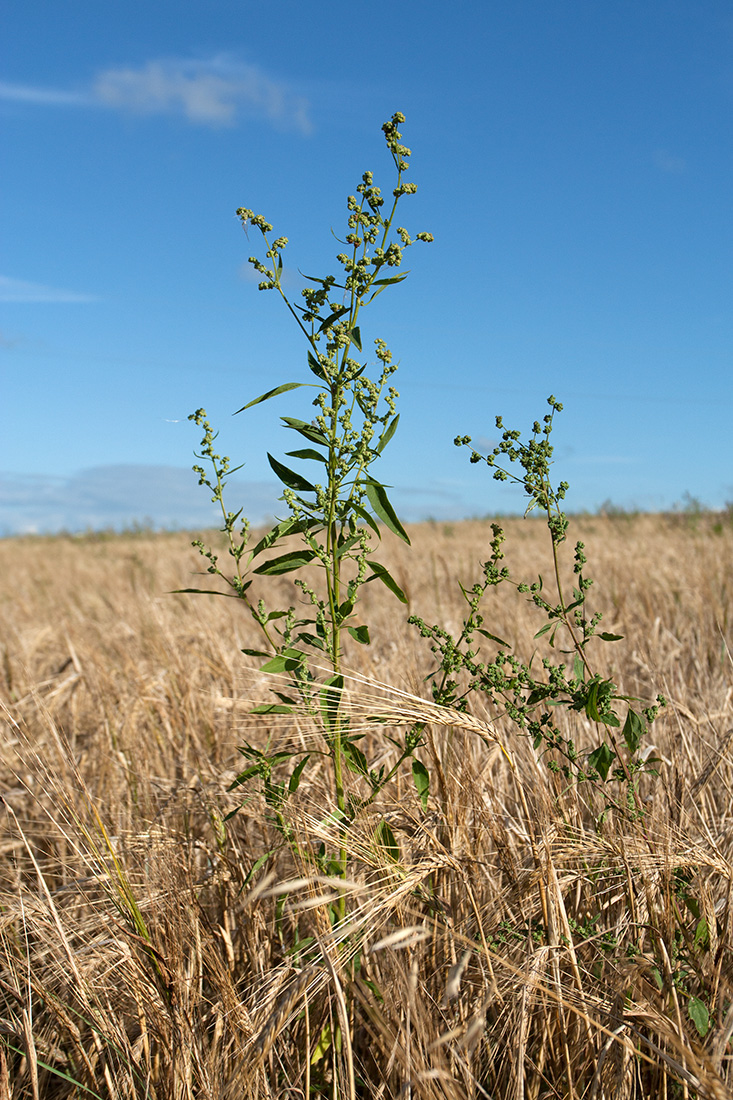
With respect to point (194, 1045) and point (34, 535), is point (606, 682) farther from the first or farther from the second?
point (34, 535)

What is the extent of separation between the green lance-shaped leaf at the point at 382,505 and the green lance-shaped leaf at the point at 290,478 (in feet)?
0.41

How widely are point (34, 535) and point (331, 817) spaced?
2375cm

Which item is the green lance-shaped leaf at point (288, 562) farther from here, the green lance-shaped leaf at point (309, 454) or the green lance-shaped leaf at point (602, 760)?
the green lance-shaped leaf at point (602, 760)

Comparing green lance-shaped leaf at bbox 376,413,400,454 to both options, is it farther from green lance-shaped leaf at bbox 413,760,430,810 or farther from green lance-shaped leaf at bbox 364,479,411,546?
green lance-shaped leaf at bbox 413,760,430,810

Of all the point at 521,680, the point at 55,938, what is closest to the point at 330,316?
Answer: the point at 521,680

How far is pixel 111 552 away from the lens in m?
13.6

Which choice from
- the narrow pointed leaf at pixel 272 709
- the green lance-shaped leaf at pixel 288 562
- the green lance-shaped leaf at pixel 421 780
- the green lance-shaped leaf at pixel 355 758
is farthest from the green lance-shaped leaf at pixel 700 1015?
the green lance-shaped leaf at pixel 288 562

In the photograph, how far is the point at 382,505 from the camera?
1.37 meters

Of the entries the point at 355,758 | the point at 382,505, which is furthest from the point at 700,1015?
the point at 382,505

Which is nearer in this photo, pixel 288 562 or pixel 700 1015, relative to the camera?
pixel 700 1015

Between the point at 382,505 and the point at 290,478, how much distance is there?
0.69 feet

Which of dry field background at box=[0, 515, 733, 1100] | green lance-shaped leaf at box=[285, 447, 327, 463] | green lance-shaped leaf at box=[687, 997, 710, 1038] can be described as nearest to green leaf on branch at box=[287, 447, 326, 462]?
green lance-shaped leaf at box=[285, 447, 327, 463]

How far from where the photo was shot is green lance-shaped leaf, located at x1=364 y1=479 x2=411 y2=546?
136 cm

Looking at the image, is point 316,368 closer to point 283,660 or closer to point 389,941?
point 283,660
